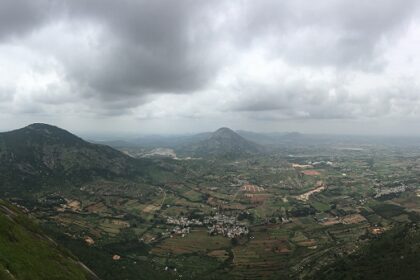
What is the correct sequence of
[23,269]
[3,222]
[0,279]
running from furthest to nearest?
[3,222]
[23,269]
[0,279]

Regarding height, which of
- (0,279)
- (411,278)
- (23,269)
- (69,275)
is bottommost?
(411,278)

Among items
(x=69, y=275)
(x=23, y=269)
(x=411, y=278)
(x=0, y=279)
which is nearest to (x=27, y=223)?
(x=69, y=275)

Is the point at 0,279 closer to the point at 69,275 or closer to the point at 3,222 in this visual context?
the point at 69,275

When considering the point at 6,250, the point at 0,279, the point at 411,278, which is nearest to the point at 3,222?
the point at 6,250

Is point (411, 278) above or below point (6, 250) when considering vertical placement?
below

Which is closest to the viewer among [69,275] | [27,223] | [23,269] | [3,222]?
[23,269]

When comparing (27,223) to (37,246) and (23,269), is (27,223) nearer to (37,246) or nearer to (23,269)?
(37,246)

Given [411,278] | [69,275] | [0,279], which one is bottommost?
[411,278]

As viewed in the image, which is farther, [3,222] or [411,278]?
[411,278]

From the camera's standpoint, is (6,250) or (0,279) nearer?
(0,279)
